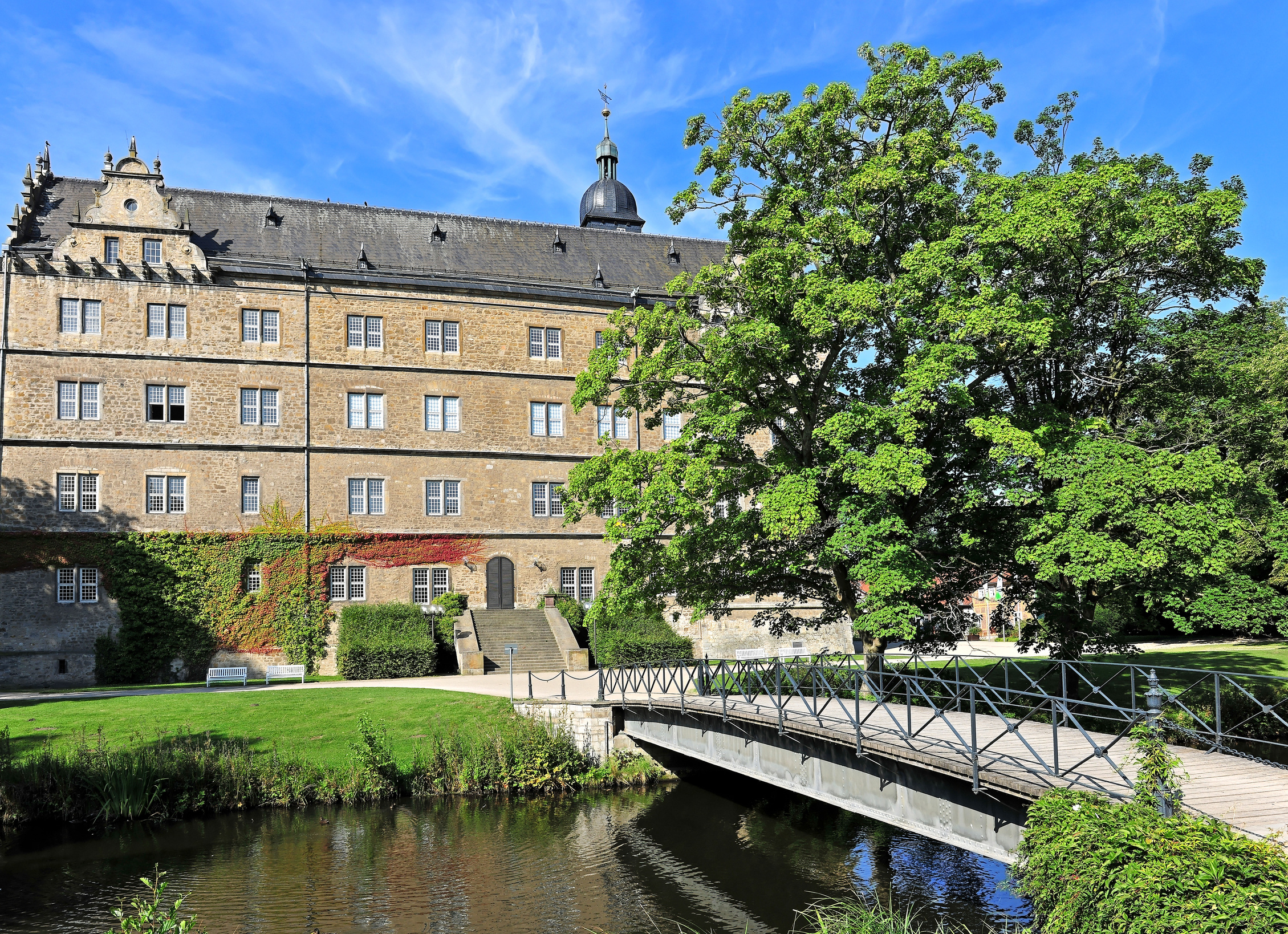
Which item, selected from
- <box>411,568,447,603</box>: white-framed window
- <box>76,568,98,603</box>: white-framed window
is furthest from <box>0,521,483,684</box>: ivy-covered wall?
<box>411,568,447,603</box>: white-framed window

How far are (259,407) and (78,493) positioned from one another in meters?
6.32

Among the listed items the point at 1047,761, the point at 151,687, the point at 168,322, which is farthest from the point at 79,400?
the point at 1047,761

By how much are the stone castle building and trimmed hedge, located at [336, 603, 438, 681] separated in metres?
1.64

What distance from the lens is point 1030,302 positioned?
53.6ft

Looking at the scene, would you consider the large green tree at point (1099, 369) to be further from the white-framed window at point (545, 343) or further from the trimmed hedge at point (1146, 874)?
the white-framed window at point (545, 343)

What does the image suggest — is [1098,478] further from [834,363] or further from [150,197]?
[150,197]

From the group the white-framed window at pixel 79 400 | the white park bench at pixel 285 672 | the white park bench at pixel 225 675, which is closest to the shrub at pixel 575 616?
the white park bench at pixel 285 672

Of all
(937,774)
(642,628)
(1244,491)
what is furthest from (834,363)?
(642,628)

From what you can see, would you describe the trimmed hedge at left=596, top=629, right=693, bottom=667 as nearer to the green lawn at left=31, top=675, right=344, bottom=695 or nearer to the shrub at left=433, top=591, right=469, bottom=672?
the shrub at left=433, top=591, right=469, bottom=672

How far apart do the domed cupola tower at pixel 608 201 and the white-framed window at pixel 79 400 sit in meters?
22.5

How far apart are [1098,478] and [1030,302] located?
3.19 metres

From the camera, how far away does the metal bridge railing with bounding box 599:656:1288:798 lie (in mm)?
10500

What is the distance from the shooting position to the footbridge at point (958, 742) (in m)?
9.99

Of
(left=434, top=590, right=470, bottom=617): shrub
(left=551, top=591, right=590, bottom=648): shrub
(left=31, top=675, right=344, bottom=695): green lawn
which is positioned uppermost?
(left=434, top=590, right=470, bottom=617): shrub
